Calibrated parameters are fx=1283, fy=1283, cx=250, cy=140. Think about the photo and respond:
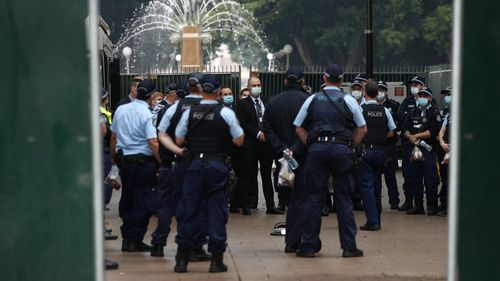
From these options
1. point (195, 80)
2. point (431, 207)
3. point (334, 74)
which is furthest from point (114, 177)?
point (431, 207)

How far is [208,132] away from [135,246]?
2.40 m

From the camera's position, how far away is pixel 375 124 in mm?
16328

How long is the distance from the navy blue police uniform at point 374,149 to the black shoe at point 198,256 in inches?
126

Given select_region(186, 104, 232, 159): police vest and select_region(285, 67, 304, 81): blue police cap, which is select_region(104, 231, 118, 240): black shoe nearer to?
select_region(285, 67, 304, 81): blue police cap

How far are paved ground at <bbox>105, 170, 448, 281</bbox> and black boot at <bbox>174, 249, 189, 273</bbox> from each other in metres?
0.08

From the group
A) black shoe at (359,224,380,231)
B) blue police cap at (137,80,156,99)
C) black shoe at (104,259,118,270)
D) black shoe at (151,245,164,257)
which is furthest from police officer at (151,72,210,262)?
black shoe at (359,224,380,231)

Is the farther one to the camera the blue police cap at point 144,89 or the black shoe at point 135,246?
the black shoe at point 135,246

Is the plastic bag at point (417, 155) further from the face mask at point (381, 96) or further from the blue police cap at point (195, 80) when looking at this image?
the blue police cap at point (195, 80)

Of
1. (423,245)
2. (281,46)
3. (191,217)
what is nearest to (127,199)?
(191,217)

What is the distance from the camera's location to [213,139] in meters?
11.8

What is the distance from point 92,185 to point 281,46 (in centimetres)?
7171

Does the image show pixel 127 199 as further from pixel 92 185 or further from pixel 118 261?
pixel 92 185

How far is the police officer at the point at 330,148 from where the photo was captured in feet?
41.9

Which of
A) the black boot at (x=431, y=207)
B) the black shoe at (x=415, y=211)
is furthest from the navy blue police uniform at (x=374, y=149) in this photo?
the black shoe at (x=415, y=211)
